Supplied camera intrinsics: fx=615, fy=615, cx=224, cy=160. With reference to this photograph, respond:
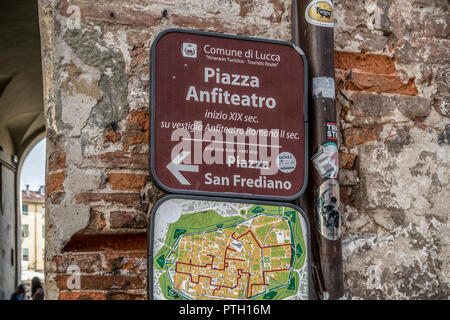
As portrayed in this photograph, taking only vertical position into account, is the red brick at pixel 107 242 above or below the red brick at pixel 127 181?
below

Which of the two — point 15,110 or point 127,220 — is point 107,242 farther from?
point 15,110

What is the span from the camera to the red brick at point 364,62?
9.98ft

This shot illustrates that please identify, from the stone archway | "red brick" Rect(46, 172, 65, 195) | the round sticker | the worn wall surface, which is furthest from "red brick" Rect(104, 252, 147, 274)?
the stone archway

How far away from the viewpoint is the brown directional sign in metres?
2.33

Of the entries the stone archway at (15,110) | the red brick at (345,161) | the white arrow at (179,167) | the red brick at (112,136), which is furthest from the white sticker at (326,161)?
the stone archway at (15,110)

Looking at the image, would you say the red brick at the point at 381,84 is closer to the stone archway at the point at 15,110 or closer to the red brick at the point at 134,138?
the red brick at the point at 134,138

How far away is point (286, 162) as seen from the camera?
247 cm

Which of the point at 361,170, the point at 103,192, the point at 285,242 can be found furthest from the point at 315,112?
the point at 103,192

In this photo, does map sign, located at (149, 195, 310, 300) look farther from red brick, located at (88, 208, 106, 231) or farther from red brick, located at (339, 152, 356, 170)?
red brick, located at (339, 152, 356, 170)

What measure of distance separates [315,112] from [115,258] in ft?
3.53

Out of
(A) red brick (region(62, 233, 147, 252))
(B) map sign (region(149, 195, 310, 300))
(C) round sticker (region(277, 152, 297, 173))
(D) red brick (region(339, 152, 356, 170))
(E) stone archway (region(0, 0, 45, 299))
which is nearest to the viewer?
(B) map sign (region(149, 195, 310, 300))

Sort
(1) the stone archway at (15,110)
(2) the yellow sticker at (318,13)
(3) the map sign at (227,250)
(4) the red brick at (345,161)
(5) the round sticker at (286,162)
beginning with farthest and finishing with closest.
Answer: (1) the stone archway at (15,110), (4) the red brick at (345,161), (2) the yellow sticker at (318,13), (5) the round sticker at (286,162), (3) the map sign at (227,250)

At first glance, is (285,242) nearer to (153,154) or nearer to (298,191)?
(298,191)

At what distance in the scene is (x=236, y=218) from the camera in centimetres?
235
